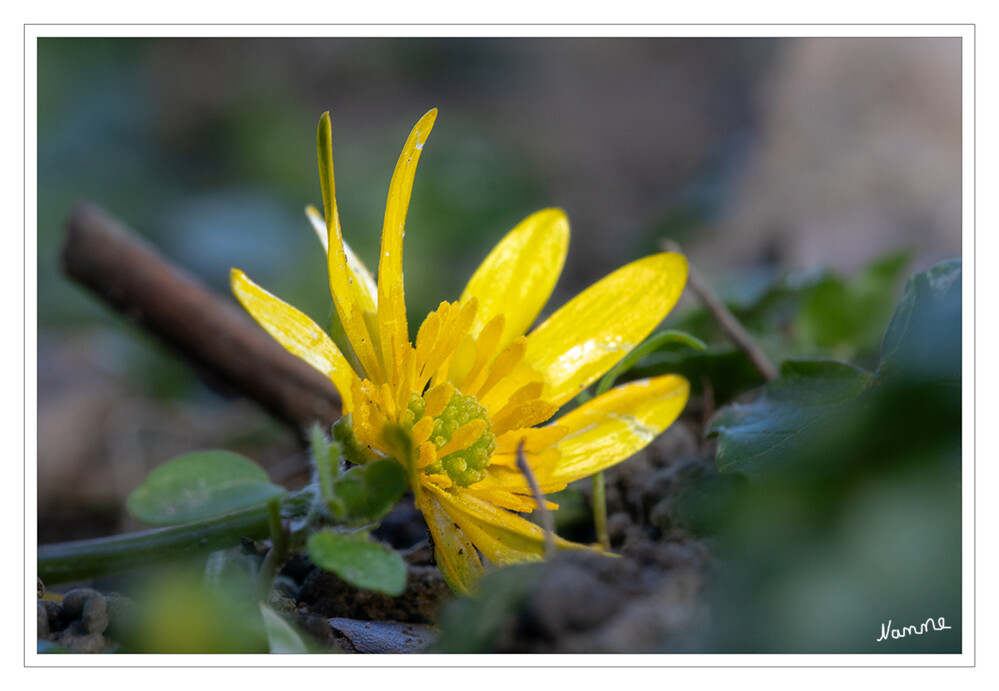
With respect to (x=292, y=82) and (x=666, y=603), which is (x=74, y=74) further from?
(x=666, y=603)

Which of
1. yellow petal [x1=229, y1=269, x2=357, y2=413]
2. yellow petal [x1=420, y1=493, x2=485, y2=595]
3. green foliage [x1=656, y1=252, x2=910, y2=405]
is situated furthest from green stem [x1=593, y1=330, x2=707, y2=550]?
green foliage [x1=656, y1=252, x2=910, y2=405]

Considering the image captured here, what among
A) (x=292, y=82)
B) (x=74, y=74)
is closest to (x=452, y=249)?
(x=292, y=82)

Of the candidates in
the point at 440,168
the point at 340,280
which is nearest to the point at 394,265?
the point at 340,280

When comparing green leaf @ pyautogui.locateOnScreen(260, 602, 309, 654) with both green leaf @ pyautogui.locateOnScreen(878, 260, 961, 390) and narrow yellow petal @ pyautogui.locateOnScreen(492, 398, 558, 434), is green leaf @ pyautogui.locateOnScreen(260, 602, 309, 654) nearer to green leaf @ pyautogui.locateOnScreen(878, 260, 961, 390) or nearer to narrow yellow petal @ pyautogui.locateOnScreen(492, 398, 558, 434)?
narrow yellow petal @ pyautogui.locateOnScreen(492, 398, 558, 434)

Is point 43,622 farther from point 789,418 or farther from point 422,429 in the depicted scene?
point 789,418

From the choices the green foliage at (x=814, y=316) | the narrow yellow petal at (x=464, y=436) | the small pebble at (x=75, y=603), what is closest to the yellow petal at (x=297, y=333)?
the narrow yellow petal at (x=464, y=436)
